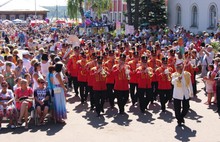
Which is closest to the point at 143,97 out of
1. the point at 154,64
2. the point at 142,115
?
the point at 142,115

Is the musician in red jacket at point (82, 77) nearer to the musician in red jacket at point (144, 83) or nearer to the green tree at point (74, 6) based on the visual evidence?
the musician in red jacket at point (144, 83)

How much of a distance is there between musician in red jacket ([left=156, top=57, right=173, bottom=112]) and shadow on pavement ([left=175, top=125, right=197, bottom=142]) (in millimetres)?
1894

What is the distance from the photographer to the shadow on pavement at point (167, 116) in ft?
39.9

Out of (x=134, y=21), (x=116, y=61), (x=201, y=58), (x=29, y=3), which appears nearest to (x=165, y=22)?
(x=134, y=21)

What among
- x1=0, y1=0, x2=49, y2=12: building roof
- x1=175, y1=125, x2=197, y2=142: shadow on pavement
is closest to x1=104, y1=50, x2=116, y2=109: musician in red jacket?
x1=175, y1=125, x2=197, y2=142: shadow on pavement

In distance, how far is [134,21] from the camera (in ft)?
124

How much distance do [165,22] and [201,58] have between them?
2141 cm

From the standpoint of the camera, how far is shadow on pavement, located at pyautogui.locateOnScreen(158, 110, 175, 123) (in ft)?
39.9

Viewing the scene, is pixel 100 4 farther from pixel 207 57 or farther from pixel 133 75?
pixel 133 75

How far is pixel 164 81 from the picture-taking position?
13.2 meters

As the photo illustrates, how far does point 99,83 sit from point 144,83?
135 cm

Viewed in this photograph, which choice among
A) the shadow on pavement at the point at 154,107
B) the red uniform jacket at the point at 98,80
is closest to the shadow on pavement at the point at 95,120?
the red uniform jacket at the point at 98,80

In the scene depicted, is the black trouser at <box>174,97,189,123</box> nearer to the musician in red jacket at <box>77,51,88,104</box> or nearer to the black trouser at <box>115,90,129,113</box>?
the black trouser at <box>115,90,129,113</box>

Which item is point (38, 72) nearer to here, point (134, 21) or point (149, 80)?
point (149, 80)
